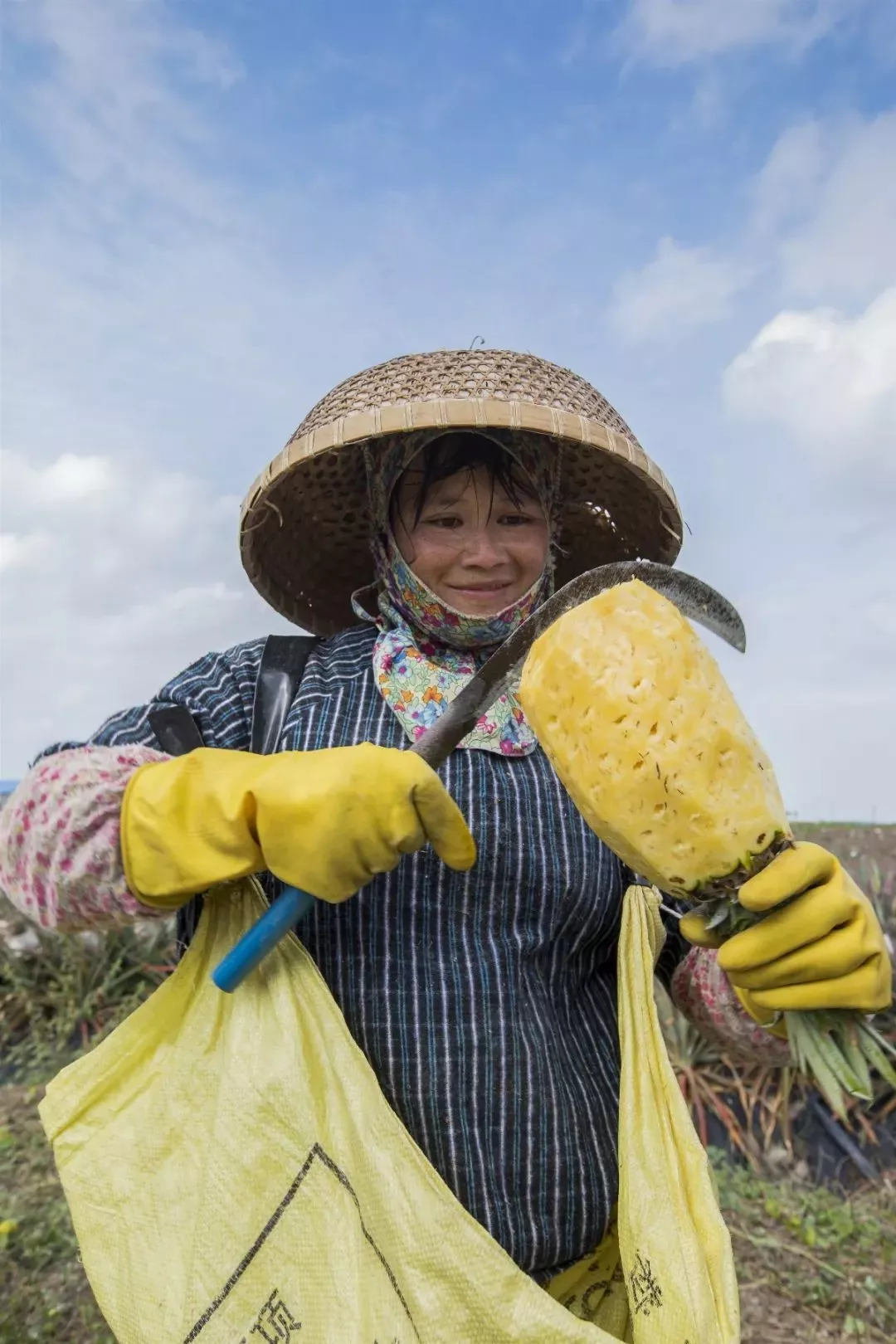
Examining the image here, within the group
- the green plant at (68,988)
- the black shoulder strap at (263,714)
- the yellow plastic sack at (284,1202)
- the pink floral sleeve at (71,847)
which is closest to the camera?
the yellow plastic sack at (284,1202)

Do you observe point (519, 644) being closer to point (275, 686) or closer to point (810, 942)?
point (275, 686)

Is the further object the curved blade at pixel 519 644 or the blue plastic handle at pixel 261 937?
the curved blade at pixel 519 644

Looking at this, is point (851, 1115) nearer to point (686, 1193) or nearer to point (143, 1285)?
point (686, 1193)

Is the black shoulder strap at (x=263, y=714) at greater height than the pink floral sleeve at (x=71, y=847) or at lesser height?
greater

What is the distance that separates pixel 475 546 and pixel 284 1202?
112 cm

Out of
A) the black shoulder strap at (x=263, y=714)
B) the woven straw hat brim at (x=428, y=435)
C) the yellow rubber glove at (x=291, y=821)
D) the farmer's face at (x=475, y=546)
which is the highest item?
the woven straw hat brim at (x=428, y=435)

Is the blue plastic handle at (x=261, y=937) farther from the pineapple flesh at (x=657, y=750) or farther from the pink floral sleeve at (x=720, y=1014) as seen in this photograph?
the pink floral sleeve at (x=720, y=1014)

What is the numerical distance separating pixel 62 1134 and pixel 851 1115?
13.4ft

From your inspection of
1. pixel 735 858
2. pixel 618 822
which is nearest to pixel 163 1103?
pixel 618 822

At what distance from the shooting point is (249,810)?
1.37 m

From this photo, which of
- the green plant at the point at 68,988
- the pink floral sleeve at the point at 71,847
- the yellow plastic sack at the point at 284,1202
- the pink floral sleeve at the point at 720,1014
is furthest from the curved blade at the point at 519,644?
the green plant at the point at 68,988

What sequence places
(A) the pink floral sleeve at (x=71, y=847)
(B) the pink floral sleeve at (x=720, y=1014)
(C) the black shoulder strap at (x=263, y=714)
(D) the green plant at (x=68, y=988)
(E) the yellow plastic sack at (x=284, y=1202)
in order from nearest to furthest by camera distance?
(E) the yellow plastic sack at (x=284, y=1202) < (A) the pink floral sleeve at (x=71, y=847) < (C) the black shoulder strap at (x=263, y=714) < (B) the pink floral sleeve at (x=720, y=1014) < (D) the green plant at (x=68, y=988)

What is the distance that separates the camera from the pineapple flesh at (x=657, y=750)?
129 cm

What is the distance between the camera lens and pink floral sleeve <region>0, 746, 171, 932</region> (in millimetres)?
1409
